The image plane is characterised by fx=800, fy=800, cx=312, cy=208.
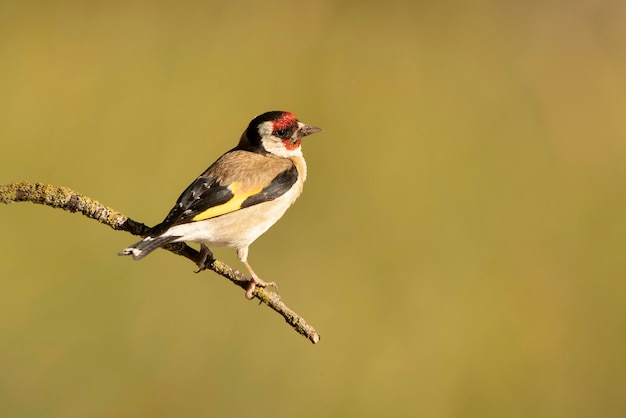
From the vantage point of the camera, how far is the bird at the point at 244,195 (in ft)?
6.40

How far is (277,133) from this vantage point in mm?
2430

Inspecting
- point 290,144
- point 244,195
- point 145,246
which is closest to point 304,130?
point 290,144

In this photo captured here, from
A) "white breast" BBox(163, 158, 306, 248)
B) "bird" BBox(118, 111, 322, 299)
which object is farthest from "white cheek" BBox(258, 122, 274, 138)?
"white breast" BBox(163, 158, 306, 248)

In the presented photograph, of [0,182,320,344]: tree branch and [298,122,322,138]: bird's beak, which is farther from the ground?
[298,122,322,138]: bird's beak

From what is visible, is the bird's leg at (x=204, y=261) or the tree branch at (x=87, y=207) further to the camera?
the bird's leg at (x=204, y=261)

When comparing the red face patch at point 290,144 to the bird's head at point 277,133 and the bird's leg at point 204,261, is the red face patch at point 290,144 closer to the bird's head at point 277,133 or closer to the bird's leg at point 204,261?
the bird's head at point 277,133

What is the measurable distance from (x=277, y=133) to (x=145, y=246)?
83 cm

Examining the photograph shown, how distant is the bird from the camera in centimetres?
195

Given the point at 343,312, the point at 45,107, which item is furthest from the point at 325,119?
the point at 45,107

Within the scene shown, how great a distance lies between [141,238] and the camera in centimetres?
178

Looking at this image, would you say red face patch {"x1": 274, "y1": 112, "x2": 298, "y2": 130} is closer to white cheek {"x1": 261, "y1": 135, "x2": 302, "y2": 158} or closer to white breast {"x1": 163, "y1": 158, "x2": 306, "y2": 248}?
white cheek {"x1": 261, "y1": 135, "x2": 302, "y2": 158}

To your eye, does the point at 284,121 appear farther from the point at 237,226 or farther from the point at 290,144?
the point at 237,226

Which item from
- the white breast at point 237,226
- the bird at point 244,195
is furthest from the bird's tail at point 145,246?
the white breast at point 237,226

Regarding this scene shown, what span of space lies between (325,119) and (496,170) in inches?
52.7
